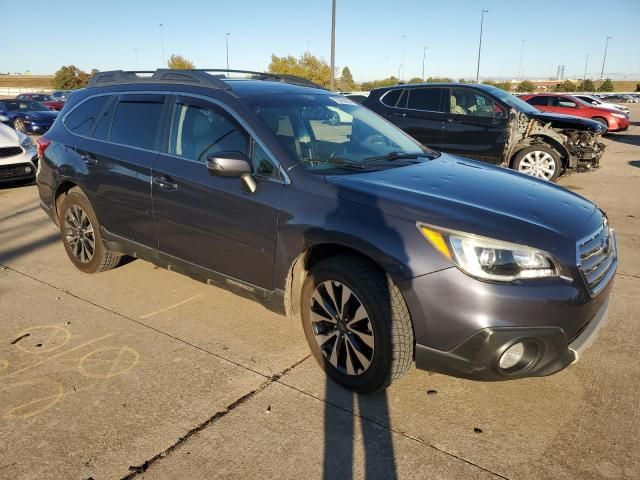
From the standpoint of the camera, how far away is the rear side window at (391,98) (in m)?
10.1

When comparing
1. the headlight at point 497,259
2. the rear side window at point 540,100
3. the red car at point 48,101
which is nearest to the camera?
the headlight at point 497,259

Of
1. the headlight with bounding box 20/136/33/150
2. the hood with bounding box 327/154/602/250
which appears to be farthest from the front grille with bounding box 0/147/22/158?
the hood with bounding box 327/154/602/250

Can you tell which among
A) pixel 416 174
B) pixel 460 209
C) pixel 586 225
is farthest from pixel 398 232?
pixel 586 225

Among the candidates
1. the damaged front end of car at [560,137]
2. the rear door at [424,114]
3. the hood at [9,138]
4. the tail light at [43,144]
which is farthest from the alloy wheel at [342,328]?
the hood at [9,138]

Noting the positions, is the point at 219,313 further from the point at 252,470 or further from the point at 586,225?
the point at 586,225

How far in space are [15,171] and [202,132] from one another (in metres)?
6.68

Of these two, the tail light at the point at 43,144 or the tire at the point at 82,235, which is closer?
the tire at the point at 82,235

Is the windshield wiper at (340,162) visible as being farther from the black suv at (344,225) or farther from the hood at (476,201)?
the hood at (476,201)

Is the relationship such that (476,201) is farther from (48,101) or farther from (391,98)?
(48,101)

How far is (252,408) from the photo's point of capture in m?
2.89

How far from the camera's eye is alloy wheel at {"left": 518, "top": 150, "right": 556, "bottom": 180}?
929cm

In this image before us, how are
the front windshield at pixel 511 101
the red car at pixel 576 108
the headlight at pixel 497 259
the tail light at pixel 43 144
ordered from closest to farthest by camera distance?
the headlight at pixel 497 259 < the tail light at pixel 43 144 < the front windshield at pixel 511 101 < the red car at pixel 576 108

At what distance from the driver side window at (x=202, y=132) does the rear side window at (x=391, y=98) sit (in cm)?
688

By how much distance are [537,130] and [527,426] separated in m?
7.76
